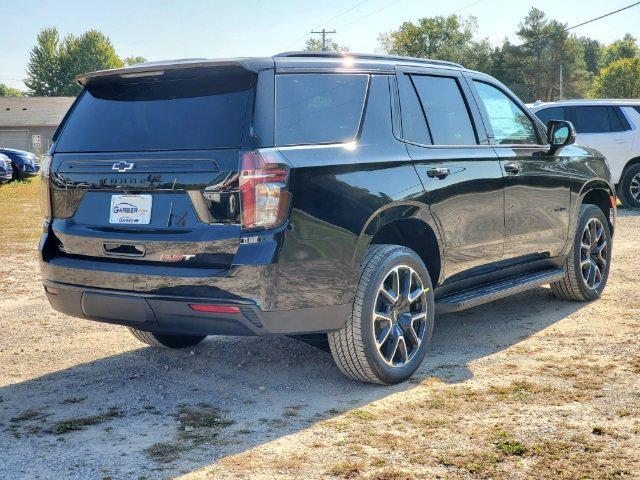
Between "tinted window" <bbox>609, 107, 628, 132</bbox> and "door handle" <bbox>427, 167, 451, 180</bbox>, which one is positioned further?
"tinted window" <bbox>609, 107, 628, 132</bbox>

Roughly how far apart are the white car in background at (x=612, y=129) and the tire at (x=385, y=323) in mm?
10988

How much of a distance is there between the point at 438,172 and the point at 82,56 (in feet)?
404

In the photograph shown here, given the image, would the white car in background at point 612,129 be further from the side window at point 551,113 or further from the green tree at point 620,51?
the green tree at point 620,51

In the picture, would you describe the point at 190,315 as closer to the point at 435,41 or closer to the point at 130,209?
the point at 130,209

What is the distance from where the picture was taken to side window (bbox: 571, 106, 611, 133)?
15.7 metres

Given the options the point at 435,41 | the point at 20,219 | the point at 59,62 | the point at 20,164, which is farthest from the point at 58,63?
the point at 20,219

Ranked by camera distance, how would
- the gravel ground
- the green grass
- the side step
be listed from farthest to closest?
the green grass, the side step, the gravel ground

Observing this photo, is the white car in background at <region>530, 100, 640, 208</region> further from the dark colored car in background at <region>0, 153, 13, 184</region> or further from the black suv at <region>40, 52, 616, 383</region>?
the dark colored car in background at <region>0, 153, 13, 184</region>

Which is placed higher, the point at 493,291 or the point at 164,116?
the point at 164,116

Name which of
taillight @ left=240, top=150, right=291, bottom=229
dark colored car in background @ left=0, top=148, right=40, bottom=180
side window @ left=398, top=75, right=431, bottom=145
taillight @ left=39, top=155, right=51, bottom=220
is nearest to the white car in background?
side window @ left=398, top=75, right=431, bottom=145

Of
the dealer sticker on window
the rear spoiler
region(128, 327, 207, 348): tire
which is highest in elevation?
the rear spoiler

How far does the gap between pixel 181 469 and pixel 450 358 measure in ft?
7.85

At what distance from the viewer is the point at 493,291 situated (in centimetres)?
600

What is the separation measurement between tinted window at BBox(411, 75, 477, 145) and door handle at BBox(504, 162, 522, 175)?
345mm
